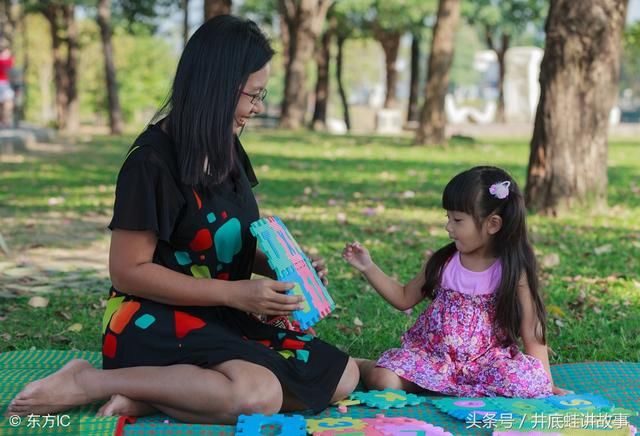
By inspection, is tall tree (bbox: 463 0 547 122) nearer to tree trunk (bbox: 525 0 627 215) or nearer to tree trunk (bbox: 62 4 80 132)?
tree trunk (bbox: 62 4 80 132)

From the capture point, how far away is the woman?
9.98ft

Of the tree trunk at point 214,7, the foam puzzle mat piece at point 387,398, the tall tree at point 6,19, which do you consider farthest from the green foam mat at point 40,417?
the tall tree at point 6,19

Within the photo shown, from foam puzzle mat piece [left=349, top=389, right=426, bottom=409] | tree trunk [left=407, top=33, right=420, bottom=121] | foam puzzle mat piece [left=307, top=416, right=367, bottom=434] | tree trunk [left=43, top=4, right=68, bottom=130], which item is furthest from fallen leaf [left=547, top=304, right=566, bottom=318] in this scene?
tree trunk [left=407, top=33, right=420, bottom=121]

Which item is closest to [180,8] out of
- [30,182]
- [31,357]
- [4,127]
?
[4,127]

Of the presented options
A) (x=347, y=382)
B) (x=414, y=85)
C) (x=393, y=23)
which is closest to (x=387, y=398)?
(x=347, y=382)

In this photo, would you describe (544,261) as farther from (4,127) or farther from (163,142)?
(4,127)

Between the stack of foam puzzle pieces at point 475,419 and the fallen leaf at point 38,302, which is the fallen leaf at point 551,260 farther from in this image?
the fallen leaf at point 38,302

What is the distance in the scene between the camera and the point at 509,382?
136 inches

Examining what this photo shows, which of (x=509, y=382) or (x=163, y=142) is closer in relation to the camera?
(x=163, y=142)

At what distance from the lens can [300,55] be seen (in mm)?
25125

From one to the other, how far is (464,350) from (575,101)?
5047 mm

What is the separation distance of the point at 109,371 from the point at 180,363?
24 centimetres

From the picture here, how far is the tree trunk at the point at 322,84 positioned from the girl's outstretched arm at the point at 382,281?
2598cm

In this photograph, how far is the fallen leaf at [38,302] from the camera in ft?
16.9
